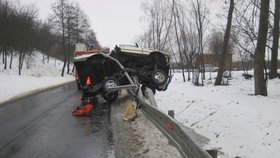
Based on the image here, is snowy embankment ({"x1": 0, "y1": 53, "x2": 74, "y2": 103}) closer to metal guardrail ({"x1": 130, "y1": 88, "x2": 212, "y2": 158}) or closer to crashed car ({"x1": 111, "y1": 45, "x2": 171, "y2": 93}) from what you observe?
crashed car ({"x1": 111, "y1": 45, "x2": 171, "y2": 93})

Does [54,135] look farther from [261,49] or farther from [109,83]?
[261,49]

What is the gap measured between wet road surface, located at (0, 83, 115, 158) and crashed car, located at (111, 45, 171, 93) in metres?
1.97

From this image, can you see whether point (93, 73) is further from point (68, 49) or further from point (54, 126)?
point (68, 49)

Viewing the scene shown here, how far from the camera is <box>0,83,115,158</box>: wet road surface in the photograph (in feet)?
23.7

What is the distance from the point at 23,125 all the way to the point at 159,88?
521 cm

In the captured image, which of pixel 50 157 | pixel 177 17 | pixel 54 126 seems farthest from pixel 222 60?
pixel 50 157

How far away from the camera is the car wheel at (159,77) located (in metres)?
13.3

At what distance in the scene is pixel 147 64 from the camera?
45.5ft

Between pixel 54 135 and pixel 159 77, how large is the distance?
5491mm

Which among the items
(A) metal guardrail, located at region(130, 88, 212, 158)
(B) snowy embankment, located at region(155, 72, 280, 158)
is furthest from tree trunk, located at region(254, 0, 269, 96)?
(A) metal guardrail, located at region(130, 88, 212, 158)

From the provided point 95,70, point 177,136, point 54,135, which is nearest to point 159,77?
point 95,70

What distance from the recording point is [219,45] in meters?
36.8

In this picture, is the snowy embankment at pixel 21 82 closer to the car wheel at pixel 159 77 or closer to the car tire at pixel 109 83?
the car tire at pixel 109 83

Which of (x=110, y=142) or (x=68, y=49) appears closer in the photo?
(x=110, y=142)
